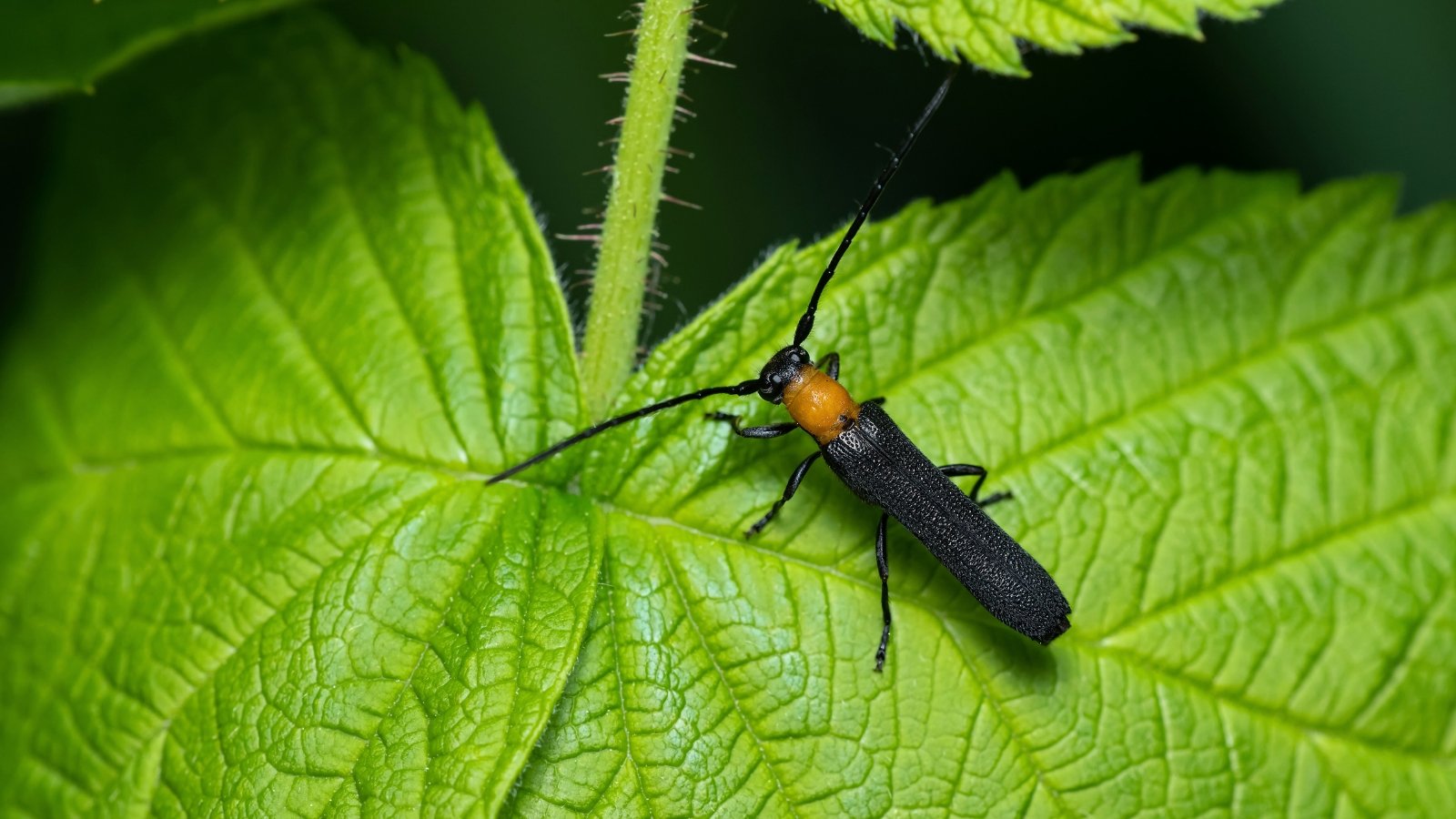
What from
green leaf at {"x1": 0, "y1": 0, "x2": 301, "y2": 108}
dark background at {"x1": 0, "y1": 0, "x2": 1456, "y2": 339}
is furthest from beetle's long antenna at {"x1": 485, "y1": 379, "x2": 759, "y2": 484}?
green leaf at {"x1": 0, "y1": 0, "x2": 301, "y2": 108}

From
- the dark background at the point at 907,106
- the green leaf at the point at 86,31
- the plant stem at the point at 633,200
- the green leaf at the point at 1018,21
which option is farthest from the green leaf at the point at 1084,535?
the green leaf at the point at 86,31

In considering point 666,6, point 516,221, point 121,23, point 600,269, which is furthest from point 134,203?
point 666,6

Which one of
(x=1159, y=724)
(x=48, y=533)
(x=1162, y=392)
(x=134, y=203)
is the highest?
(x=134, y=203)

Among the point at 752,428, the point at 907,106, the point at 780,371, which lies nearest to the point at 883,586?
the point at 752,428

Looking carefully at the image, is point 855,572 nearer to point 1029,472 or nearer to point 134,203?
point 1029,472

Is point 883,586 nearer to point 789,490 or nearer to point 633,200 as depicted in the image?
point 789,490

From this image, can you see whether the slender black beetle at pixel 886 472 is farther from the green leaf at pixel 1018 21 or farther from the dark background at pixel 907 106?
the dark background at pixel 907 106

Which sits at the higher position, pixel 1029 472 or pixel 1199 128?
pixel 1199 128
